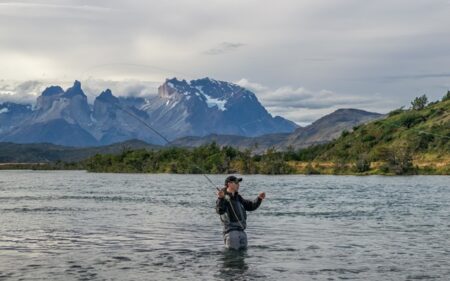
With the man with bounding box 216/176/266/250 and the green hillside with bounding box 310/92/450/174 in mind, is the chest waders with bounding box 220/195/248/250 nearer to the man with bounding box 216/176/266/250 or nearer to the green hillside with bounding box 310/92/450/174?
the man with bounding box 216/176/266/250

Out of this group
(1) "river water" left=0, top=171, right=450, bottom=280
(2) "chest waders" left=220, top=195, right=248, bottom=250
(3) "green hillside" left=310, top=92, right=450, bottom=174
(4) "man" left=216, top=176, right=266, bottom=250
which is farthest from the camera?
(3) "green hillside" left=310, top=92, right=450, bottom=174

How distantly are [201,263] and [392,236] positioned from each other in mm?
13500

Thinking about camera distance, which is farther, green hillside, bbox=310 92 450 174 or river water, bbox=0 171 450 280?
green hillside, bbox=310 92 450 174

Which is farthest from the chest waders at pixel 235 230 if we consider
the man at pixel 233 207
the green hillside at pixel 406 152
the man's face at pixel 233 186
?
the green hillside at pixel 406 152

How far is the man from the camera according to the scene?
26312 millimetres

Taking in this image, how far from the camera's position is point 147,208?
55.3 meters

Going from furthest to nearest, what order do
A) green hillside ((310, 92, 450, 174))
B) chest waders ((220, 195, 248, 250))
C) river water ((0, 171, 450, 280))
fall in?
1. green hillside ((310, 92, 450, 174))
2. chest waders ((220, 195, 248, 250))
3. river water ((0, 171, 450, 280))

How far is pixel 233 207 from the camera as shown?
26.5m

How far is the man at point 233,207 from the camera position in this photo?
2631 cm

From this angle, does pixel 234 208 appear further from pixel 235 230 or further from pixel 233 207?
pixel 235 230

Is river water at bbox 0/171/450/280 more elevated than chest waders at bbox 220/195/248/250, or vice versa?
chest waders at bbox 220/195/248/250

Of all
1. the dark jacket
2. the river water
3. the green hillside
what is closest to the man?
the dark jacket

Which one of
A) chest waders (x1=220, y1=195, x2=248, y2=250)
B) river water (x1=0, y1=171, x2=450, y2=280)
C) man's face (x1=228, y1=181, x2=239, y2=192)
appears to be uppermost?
man's face (x1=228, y1=181, x2=239, y2=192)

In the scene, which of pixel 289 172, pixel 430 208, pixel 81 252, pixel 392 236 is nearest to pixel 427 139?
pixel 289 172
